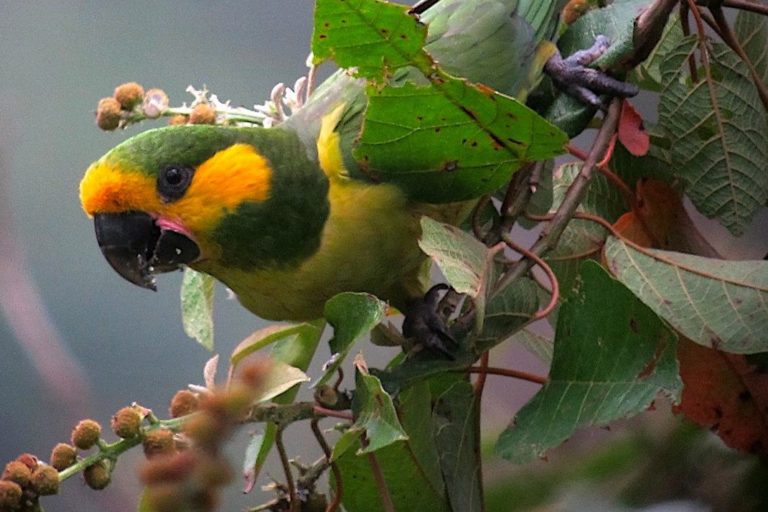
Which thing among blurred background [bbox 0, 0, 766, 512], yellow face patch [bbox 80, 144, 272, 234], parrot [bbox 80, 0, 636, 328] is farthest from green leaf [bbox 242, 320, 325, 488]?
blurred background [bbox 0, 0, 766, 512]

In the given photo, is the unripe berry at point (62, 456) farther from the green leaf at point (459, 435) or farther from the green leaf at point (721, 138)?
the green leaf at point (721, 138)

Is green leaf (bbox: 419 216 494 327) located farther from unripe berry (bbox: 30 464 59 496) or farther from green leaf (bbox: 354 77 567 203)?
unripe berry (bbox: 30 464 59 496)

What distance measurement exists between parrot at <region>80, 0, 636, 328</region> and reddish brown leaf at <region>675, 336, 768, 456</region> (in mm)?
274

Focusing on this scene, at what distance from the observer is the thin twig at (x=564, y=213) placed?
0.88 m

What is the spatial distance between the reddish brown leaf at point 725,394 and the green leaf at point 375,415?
349 millimetres

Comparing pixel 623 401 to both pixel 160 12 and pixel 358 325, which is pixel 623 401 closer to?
pixel 358 325

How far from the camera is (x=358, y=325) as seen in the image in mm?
809

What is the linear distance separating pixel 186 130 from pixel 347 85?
0.18 meters

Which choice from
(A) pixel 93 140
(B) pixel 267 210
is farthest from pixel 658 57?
(A) pixel 93 140

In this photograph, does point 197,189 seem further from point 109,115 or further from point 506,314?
point 506,314

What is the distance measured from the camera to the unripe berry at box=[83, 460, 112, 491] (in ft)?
2.38

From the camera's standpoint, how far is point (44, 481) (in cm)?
70

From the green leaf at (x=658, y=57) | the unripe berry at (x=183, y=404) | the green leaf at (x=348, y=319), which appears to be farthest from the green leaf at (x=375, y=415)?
the green leaf at (x=658, y=57)

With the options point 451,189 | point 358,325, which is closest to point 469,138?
point 451,189
